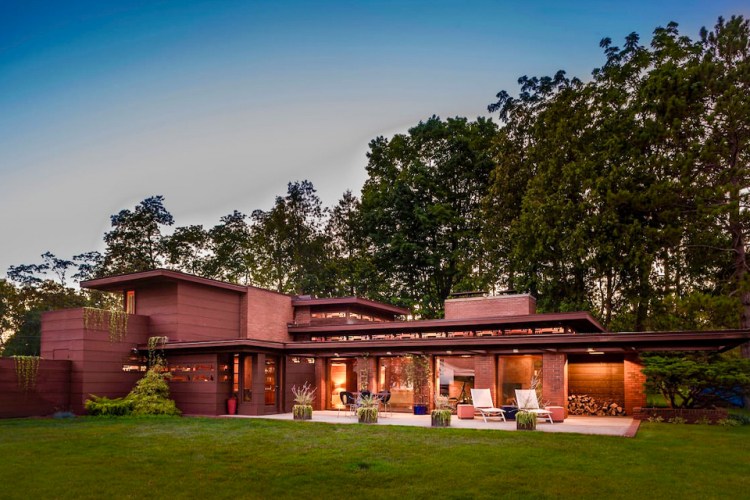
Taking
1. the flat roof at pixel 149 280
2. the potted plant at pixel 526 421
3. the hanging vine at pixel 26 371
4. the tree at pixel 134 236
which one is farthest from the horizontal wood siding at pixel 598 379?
the tree at pixel 134 236

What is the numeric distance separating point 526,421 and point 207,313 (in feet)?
45.0

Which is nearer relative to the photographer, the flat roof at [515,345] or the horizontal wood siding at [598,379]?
the flat roof at [515,345]

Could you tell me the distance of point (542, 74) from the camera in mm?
30469

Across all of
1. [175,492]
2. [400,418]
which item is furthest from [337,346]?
[175,492]

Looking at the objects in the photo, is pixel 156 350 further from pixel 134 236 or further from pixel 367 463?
pixel 134 236

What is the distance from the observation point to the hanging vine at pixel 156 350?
21766 millimetres

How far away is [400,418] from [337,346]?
365cm

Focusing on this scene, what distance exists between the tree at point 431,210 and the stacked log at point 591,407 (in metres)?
13.9

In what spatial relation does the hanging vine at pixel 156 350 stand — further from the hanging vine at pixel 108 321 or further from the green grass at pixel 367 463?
the green grass at pixel 367 463

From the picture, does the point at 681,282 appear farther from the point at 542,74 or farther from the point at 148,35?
the point at 148,35

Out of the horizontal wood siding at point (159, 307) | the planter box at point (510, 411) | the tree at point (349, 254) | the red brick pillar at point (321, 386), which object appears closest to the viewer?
the planter box at point (510, 411)

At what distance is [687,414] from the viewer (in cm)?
1688

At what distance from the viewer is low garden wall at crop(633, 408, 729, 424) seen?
16.6m

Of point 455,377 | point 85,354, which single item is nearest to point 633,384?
point 455,377
